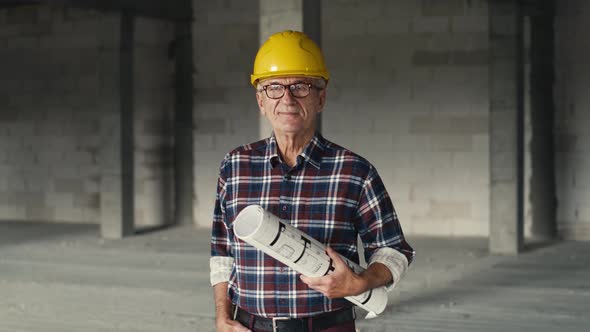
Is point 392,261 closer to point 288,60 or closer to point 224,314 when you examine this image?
point 224,314

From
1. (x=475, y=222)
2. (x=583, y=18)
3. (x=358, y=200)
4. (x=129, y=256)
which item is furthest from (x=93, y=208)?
(x=358, y=200)

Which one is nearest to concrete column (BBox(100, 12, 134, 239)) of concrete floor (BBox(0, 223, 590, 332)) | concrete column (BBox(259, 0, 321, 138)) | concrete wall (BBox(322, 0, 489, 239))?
concrete floor (BBox(0, 223, 590, 332))

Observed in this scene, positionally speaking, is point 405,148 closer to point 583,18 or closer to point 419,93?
point 419,93

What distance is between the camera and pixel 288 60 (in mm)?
2154

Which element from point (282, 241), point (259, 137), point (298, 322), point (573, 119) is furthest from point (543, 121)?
point (282, 241)

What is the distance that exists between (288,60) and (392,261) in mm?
580

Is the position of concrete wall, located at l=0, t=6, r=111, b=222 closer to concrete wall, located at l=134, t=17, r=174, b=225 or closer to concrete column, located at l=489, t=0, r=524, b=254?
concrete wall, located at l=134, t=17, r=174, b=225

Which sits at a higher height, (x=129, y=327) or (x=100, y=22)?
(x=100, y=22)

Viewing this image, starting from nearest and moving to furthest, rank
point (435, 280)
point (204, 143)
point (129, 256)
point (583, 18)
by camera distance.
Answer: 1. point (435, 280)
2. point (129, 256)
3. point (583, 18)
4. point (204, 143)

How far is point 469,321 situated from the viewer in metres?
5.75

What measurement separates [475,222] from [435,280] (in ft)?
10.2

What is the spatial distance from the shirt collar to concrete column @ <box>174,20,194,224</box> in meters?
9.63

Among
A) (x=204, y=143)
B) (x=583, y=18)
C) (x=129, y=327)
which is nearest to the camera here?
(x=129, y=327)

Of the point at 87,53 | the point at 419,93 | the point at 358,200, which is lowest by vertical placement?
the point at 358,200
